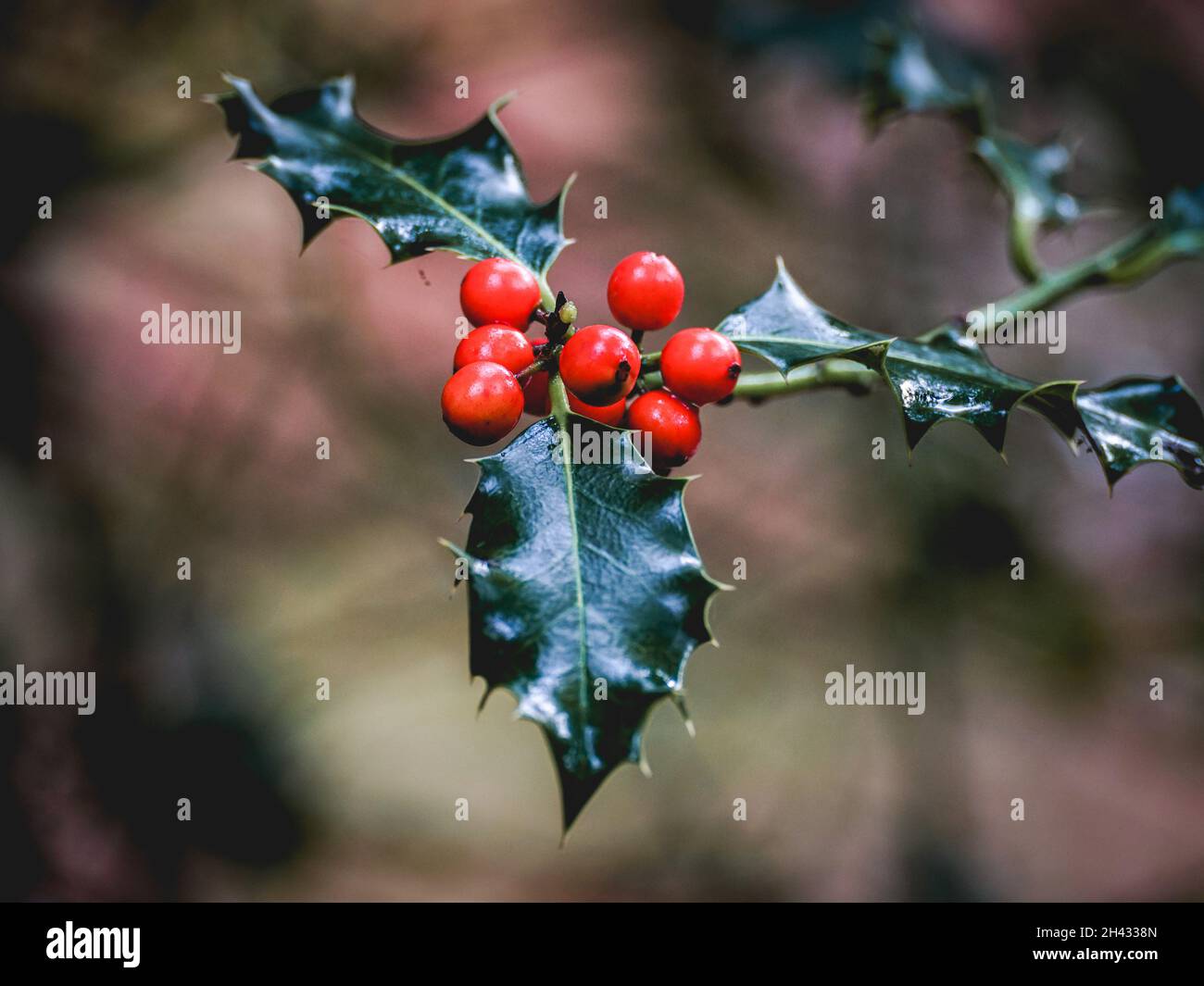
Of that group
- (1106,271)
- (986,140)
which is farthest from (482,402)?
(986,140)

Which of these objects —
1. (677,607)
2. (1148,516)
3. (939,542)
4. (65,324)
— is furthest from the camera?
(1148,516)

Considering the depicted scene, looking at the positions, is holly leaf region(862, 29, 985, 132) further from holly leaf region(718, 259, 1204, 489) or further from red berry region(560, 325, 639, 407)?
red berry region(560, 325, 639, 407)

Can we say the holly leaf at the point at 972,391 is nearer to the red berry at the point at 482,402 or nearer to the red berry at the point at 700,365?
the red berry at the point at 700,365

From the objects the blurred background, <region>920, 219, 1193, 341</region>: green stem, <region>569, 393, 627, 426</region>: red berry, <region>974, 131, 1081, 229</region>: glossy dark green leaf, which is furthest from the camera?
the blurred background

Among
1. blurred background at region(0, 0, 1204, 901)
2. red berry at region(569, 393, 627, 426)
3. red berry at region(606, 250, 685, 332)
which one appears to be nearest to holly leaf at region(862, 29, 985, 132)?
blurred background at region(0, 0, 1204, 901)

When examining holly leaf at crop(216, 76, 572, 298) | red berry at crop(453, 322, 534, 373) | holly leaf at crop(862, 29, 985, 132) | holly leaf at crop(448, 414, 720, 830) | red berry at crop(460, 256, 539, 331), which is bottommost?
holly leaf at crop(448, 414, 720, 830)

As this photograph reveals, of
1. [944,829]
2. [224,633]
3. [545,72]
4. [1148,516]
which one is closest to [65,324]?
[224,633]
